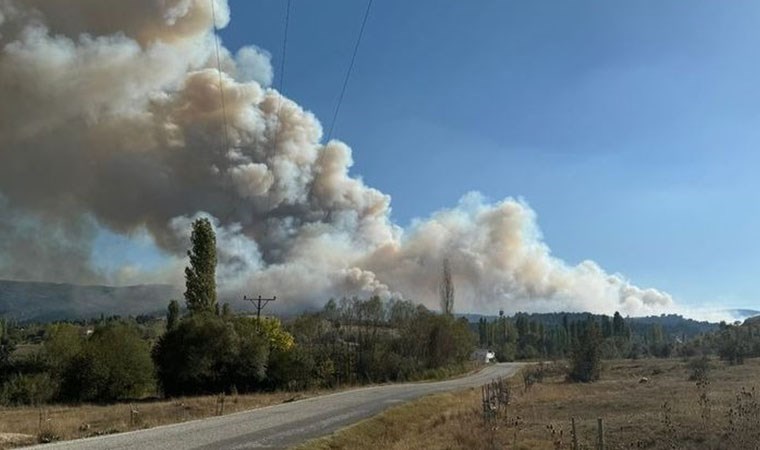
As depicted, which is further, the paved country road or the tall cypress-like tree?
the tall cypress-like tree

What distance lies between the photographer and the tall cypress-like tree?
78438 mm

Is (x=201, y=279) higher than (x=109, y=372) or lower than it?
higher

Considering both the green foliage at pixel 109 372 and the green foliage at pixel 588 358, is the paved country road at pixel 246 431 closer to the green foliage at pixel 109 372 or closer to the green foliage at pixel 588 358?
the green foliage at pixel 109 372

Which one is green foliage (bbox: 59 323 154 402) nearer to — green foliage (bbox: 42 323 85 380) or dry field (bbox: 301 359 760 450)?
green foliage (bbox: 42 323 85 380)

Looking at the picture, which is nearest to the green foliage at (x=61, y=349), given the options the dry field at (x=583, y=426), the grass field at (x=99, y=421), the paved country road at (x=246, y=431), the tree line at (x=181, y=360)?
the tree line at (x=181, y=360)

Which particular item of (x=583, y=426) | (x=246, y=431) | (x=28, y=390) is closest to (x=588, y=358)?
(x=583, y=426)

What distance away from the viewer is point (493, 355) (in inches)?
7859

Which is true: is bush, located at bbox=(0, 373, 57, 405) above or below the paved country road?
below

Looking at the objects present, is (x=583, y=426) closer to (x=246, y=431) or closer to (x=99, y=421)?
(x=246, y=431)

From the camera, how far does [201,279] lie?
79250 millimetres

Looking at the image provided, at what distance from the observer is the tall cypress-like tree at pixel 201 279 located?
78.4m

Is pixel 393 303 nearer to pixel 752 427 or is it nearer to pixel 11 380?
pixel 11 380

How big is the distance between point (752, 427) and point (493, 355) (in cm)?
18163

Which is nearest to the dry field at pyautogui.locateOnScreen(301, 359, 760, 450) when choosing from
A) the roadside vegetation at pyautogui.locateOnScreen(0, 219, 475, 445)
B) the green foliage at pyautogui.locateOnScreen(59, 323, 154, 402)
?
the roadside vegetation at pyautogui.locateOnScreen(0, 219, 475, 445)
